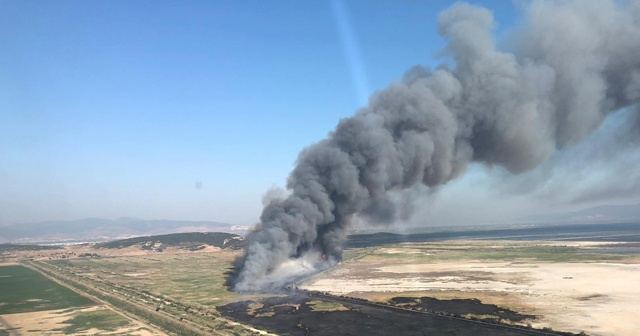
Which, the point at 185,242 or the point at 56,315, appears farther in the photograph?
the point at 185,242

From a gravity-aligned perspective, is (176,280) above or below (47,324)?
below

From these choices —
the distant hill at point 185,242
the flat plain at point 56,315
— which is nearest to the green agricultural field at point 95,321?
the flat plain at point 56,315

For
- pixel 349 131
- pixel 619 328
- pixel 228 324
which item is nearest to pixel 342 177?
pixel 349 131

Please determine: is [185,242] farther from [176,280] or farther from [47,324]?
[47,324]

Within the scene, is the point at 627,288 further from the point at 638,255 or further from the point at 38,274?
the point at 38,274

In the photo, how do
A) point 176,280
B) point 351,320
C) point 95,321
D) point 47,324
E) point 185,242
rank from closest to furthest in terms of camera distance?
point 351,320, point 47,324, point 95,321, point 176,280, point 185,242

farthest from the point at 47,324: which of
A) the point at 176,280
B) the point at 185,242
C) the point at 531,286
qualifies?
the point at 185,242

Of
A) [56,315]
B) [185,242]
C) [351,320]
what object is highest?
[185,242]
